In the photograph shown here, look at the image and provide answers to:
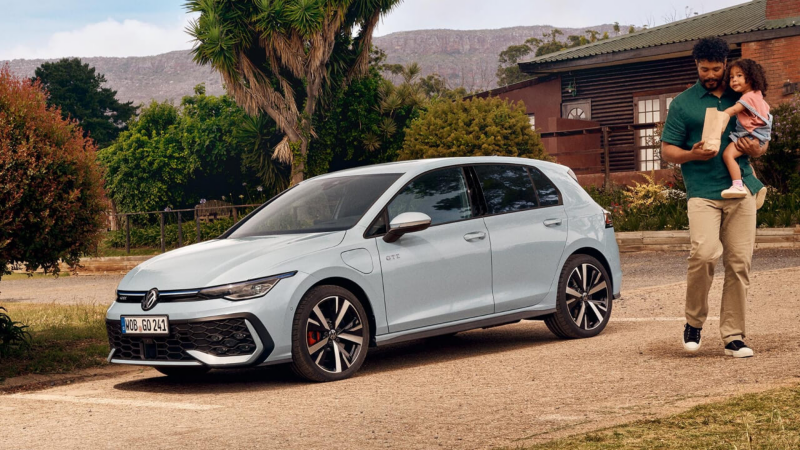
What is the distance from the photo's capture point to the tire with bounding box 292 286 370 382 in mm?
7523

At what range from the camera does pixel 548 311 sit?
9.26 metres

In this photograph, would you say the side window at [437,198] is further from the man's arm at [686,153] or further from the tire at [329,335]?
the man's arm at [686,153]

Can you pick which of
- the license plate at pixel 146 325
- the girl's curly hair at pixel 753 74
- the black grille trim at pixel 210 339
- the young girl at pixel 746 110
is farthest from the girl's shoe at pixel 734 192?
the license plate at pixel 146 325

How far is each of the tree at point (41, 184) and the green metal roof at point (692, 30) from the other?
71.5 feet

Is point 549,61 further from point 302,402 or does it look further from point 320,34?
point 302,402

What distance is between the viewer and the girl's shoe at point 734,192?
24.2 ft

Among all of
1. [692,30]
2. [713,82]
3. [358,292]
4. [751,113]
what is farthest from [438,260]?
[692,30]

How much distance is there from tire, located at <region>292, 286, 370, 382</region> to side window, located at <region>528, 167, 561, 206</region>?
95.7 inches

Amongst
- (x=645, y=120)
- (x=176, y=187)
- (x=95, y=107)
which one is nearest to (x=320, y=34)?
(x=176, y=187)

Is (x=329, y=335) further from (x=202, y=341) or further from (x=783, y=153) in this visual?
(x=783, y=153)

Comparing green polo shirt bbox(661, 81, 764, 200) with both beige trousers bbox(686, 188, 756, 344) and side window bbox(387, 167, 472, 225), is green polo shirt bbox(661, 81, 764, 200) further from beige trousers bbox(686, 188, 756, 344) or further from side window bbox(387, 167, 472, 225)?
side window bbox(387, 167, 472, 225)

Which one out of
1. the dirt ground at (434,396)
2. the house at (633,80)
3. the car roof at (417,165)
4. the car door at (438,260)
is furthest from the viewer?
the house at (633,80)

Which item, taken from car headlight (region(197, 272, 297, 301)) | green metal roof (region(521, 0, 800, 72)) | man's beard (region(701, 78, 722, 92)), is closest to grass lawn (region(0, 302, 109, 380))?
car headlight (region(197, 272, 297, 301))

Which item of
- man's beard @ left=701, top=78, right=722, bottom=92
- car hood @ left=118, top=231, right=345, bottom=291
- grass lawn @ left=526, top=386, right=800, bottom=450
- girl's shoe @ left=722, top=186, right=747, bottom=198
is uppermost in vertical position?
man's beard @ left=701, top=78, right=722, bottom=92
